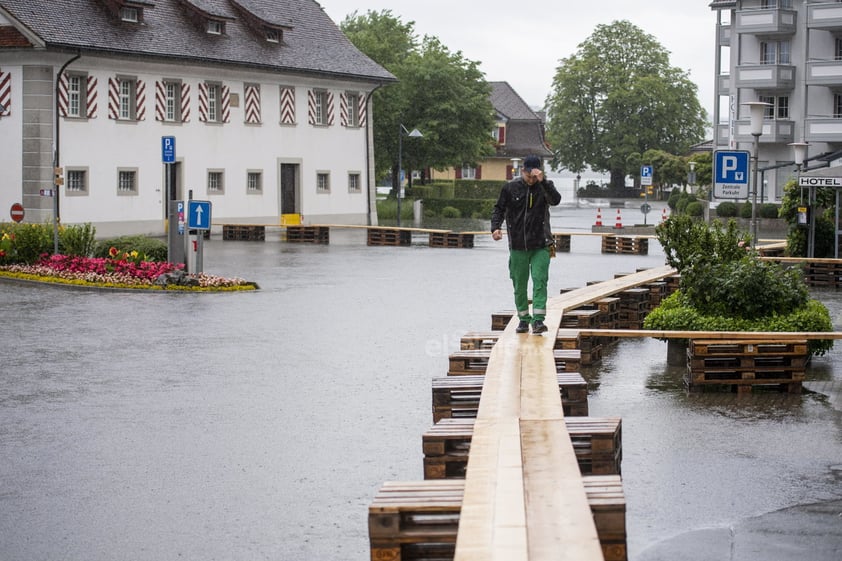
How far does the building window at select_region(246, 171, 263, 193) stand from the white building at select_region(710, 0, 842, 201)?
25790 millimetres

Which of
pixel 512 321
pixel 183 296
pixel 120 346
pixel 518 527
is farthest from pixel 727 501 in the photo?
pixel 183 296

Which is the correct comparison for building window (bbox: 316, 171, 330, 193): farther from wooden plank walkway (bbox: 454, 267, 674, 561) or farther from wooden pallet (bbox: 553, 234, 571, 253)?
wooden plank walkway (bbox: 454, 267, 674, 561)

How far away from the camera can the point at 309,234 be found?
138 ft

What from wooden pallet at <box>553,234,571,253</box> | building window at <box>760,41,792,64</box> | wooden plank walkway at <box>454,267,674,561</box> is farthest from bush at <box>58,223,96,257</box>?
building window at <box>760,41,792,64</box>

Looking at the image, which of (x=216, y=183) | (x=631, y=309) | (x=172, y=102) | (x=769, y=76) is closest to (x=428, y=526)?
(x=631, y=309)

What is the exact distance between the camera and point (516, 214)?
12.8 m

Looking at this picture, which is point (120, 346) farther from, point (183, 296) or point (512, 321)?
point (183, 296)

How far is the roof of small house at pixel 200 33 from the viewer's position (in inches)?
1635

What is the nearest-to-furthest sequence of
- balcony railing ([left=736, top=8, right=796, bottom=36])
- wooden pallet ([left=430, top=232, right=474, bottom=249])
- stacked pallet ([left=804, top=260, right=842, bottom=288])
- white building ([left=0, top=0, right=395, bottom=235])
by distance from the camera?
stacked pallet ([left=804, top=260, right=842, bottom=288])
wooden pallet ([left=430, top=232, right=474, bottom=249])
white building ([left=0, top=0, right=395, bottom=235])
balcony railing ([left=736, top=8, right=796, bottom=36])

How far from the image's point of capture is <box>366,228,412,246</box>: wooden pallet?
40.4 metres

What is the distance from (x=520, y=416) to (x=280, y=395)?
447 centimetres

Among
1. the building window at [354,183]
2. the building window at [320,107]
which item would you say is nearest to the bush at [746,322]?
the building window at [320,107]

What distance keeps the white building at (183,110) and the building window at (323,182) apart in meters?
0.05

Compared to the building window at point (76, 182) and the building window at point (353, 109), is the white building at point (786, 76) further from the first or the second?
the building window at point (76, 182)
